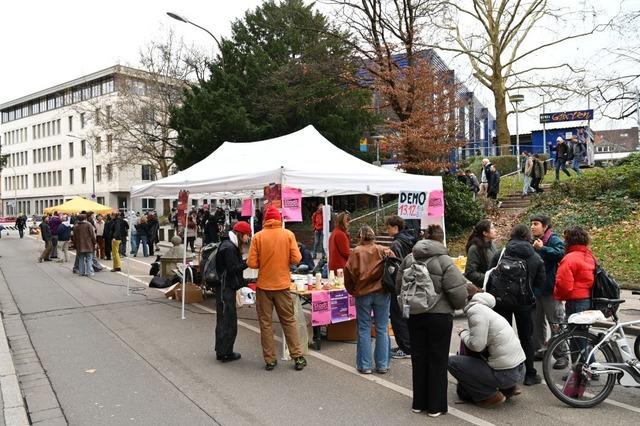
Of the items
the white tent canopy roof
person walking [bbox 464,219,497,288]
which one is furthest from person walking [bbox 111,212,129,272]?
person walking [bbox 464,219,497,288]

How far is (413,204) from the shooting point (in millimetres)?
9992

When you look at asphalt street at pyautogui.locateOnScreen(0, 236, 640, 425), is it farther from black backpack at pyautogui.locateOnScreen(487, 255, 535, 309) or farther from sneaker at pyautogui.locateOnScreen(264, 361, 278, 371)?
black backpack at pyautogui.locateOnScreen(487, 255, 535, 309)

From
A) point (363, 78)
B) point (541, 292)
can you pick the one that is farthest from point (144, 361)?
point (363, 78)

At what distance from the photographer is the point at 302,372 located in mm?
6211

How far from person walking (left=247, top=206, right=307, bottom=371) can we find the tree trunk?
84.2 ft

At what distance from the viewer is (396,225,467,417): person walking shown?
475cm

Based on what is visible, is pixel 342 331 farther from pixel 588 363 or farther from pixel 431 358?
pixel 588 363

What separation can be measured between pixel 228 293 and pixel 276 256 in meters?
0.93

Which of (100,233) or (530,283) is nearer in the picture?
(530,283)

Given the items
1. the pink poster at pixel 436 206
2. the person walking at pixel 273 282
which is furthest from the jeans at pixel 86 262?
the person walking at pixel 273 282

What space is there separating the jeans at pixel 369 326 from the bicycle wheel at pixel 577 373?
171cm

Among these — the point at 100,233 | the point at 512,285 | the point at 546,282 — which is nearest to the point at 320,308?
the point at 512,285

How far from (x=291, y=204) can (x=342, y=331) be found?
1.99 meters

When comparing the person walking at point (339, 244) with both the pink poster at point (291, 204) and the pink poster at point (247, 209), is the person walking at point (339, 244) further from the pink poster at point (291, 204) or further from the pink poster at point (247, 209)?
the pink poster at point (247, 209)
